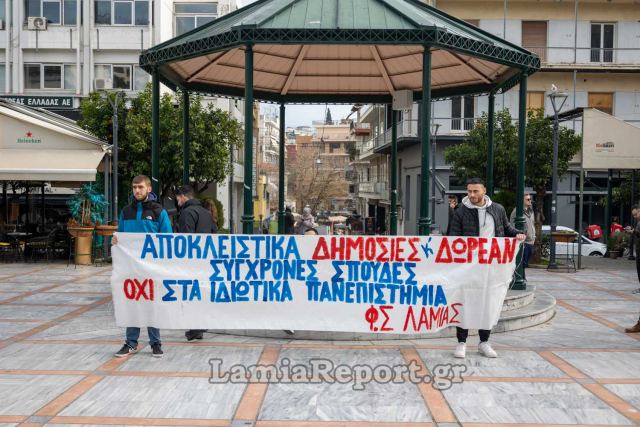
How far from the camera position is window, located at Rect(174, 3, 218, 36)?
34.0m

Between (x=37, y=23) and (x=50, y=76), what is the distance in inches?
97.8

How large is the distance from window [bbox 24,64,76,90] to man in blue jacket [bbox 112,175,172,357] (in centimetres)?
2695

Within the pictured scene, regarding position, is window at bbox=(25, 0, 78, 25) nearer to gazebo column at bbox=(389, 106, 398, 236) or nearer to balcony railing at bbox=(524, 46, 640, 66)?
balcony railing at bbox=(524, 46, 640, 66)

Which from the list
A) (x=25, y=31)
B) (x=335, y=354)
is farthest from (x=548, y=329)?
(x=25, y=31)

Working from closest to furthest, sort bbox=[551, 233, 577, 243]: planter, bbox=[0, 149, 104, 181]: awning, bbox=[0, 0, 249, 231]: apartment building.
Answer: bbox=[0, 149, 104, 181]: awning
bbox=[551, 233, 577, 243]: planter
bbox=[0, 0, 249, 231]: apartment building

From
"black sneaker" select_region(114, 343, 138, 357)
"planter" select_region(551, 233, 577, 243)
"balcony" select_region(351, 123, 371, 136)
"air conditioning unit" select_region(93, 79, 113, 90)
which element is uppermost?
"balcony" select_region(351, 123, 371, 136)

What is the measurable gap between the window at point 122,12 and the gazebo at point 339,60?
20.5 metres

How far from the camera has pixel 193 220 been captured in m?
8.23

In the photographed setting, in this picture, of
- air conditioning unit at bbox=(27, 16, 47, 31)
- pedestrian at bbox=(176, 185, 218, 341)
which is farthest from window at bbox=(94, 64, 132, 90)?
pedestrian at bbox=(176, 185, 218, 341)

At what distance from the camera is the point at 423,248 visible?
307 inches

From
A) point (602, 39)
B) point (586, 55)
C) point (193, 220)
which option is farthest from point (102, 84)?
point (193, 220)

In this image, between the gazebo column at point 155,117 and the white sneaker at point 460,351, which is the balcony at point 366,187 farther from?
the white sneaker at point 460,351

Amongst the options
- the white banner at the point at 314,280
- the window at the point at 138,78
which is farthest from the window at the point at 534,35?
the white banner at the point at 314,280

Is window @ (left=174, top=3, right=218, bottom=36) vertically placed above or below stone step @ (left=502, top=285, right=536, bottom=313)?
above
